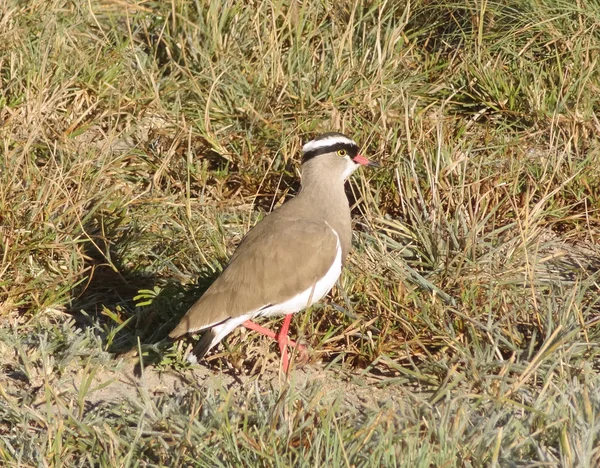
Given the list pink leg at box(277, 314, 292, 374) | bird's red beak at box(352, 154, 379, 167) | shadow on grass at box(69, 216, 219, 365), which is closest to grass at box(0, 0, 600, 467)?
shadow on grass at box(69, 216, 219, 365)

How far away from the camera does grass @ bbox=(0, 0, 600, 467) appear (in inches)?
176

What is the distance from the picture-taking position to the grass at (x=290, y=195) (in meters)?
4.47

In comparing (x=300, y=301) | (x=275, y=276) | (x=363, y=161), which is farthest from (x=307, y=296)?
(x=363, y=161)

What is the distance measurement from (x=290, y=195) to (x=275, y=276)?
4.97ft

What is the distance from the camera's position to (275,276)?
538 cm

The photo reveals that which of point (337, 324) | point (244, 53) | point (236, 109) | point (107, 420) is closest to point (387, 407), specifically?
point (337, 324)

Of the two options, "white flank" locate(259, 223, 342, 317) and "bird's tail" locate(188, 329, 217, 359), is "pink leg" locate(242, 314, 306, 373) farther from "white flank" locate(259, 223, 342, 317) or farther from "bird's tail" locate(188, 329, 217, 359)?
"bird's tail" locate(188, 329, 217, 359)

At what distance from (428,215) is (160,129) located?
1934mm

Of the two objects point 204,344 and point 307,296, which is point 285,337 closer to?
point 307,296

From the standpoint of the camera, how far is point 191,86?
7.14 metres

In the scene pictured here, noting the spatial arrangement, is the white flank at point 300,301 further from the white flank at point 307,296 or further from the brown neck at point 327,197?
the brown neck at point 327,197

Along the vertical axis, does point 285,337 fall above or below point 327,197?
below

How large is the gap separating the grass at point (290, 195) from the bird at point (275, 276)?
8.2 inches

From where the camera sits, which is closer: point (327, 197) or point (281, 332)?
point (281, 332)
